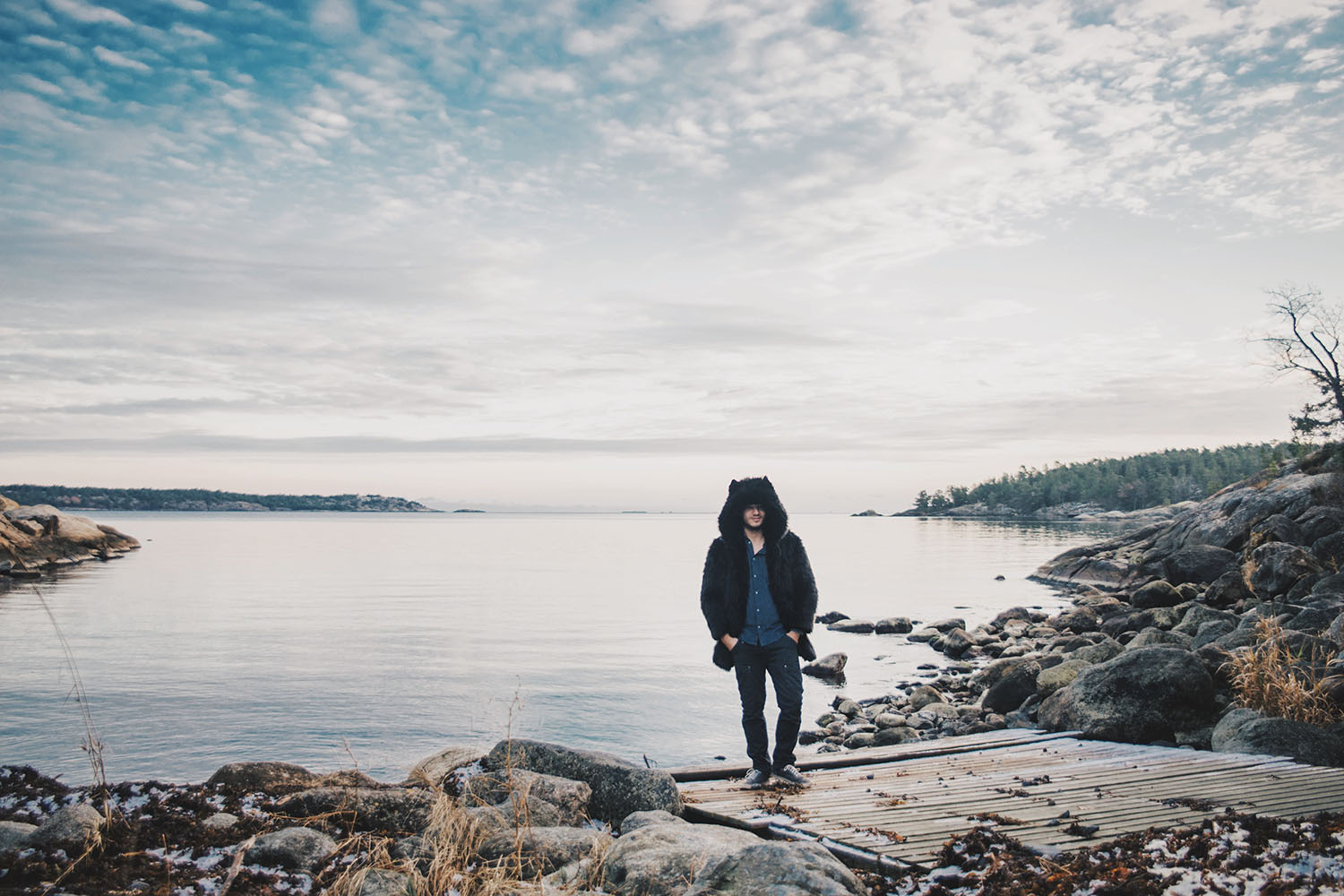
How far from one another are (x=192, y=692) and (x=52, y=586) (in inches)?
1089

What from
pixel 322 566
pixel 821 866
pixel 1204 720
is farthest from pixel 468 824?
pixel 322 566

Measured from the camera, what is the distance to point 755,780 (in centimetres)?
764

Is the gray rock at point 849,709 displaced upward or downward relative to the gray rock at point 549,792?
downward

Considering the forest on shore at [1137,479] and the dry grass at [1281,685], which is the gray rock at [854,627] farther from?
the forest on shore at [1137,479]

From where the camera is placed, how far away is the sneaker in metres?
7.55

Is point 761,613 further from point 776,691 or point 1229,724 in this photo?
point 1229,724

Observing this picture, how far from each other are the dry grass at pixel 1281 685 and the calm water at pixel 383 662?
7.48 metres

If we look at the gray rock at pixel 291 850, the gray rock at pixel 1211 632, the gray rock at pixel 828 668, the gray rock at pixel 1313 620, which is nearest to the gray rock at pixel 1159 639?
the gray rock at pixel 1211 632

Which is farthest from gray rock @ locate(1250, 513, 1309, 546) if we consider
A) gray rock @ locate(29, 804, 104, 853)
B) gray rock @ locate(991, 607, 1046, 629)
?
gray rock @ locate(29, 804, 104, 853)

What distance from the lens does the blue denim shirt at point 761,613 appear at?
773 centimetres

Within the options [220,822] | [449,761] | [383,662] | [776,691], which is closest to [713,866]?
[776,691]

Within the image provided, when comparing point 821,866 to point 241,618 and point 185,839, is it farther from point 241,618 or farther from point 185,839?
point 241,618

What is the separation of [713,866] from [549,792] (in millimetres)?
2863

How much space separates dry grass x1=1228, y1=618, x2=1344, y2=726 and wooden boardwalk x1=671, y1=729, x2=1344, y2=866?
5.63 feet
